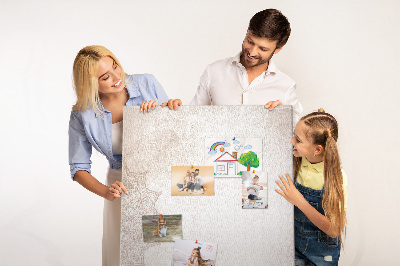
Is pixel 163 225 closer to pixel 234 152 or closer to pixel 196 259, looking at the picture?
pixel 196 259

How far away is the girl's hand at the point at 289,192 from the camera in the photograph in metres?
2.01

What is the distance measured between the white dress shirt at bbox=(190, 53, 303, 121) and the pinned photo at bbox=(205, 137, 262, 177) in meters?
0.53

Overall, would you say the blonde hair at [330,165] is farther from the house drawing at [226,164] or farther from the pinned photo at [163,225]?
the pinned photo at [163,225]

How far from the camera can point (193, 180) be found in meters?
2.03

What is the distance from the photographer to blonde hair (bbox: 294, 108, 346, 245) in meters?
1.99

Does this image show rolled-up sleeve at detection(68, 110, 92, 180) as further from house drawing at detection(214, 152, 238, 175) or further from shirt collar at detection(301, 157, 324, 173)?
shirt collar at detection(301, 157, 324, 173)

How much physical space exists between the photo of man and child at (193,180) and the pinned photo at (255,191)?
12cm

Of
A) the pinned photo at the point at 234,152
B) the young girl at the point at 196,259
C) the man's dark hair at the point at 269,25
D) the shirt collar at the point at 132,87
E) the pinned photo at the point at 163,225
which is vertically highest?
the man's dark hair at the point at 269,25

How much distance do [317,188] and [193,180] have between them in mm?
453

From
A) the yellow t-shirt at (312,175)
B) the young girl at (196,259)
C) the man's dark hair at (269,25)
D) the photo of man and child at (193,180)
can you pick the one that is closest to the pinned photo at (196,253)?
the young girl at (196,259)

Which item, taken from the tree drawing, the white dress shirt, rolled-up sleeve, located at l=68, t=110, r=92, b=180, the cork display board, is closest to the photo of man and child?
the cork display board
